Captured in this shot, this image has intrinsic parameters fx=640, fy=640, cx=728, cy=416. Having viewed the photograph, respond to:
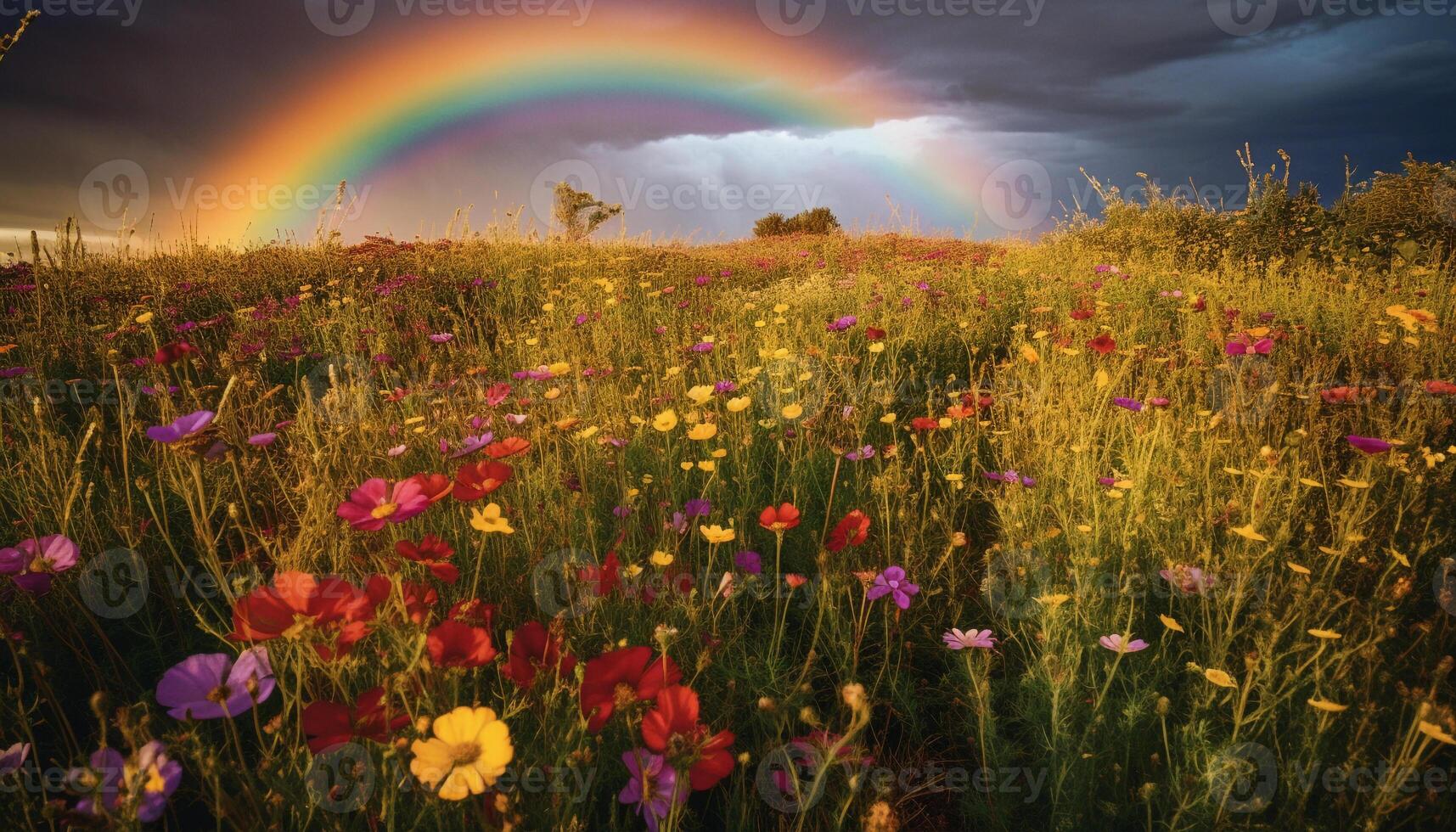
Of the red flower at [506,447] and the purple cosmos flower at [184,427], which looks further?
the red flower at [506,447]

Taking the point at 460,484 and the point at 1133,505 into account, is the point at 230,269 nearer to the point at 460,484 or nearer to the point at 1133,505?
the point at 460,484

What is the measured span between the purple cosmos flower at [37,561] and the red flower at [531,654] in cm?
88

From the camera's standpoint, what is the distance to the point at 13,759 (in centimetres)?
101

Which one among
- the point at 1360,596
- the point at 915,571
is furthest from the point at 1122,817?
the point at 1360,596

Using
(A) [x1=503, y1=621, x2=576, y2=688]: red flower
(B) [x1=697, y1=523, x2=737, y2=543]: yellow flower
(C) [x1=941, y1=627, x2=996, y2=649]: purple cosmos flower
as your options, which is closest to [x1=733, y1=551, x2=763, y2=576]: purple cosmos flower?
(B) [x1=697, y1=523, x2=737, y2=543]: yellow flower

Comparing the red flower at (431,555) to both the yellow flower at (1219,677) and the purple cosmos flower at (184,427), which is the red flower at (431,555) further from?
the yellow flower at (1219,677)

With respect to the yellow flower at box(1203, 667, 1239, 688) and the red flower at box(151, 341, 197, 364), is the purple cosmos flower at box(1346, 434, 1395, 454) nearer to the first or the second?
the yellow flower at box(1203, 667, 1239, 688)

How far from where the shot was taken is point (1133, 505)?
2023mm

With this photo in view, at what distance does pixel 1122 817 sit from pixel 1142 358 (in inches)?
111

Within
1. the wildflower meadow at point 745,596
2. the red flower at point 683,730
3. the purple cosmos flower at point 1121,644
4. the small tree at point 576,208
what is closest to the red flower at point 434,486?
the wildflower meadow at point 745,596

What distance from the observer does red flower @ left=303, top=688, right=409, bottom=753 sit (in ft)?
3.22

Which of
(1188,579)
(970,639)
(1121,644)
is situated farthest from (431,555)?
(1188,579)

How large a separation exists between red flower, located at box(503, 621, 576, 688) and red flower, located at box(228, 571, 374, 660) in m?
0.26

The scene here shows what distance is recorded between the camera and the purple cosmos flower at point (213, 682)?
0.96 metres
